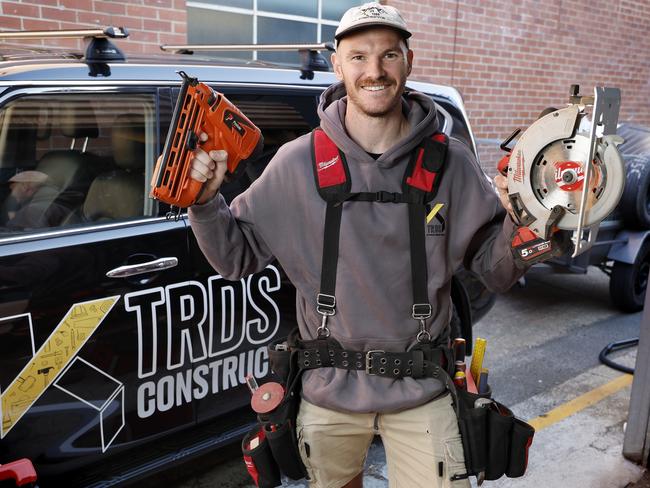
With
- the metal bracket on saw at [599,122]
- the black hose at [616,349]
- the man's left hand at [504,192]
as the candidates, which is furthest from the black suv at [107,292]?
the black hose at [616,349]

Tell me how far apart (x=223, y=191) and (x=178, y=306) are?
603mm

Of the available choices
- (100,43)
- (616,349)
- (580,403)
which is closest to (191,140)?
(100,43)

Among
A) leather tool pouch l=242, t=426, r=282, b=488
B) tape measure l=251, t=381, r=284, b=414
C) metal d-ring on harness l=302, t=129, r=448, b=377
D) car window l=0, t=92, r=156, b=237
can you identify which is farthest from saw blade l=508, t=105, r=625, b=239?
car window l=0, t=92, r=156, b=237

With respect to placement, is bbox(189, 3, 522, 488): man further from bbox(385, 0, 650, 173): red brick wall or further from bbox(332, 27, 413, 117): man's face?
bbox(385, 0, 650, 173): red brick wall

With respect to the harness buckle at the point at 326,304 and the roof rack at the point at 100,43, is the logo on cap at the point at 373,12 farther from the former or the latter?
the roof rack at the point at 100,43

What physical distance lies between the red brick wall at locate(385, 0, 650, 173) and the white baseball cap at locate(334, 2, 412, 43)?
17.0 ft

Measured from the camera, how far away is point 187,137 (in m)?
1.91

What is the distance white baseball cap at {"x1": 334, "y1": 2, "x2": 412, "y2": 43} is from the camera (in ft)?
6.75

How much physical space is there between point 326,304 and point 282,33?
5256mm

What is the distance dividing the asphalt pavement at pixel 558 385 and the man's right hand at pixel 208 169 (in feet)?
6.02

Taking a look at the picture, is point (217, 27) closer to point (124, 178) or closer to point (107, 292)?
point (124, 178)

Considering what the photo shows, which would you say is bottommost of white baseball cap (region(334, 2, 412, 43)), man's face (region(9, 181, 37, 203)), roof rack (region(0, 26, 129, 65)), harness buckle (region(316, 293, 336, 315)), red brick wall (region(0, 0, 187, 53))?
harness buckle (region(316, 293, 336, 315))

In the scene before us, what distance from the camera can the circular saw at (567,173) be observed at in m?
1.76

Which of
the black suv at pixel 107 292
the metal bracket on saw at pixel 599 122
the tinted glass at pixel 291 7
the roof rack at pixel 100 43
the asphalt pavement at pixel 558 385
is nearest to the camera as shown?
the metal bracket on saw at pixel 599 122
